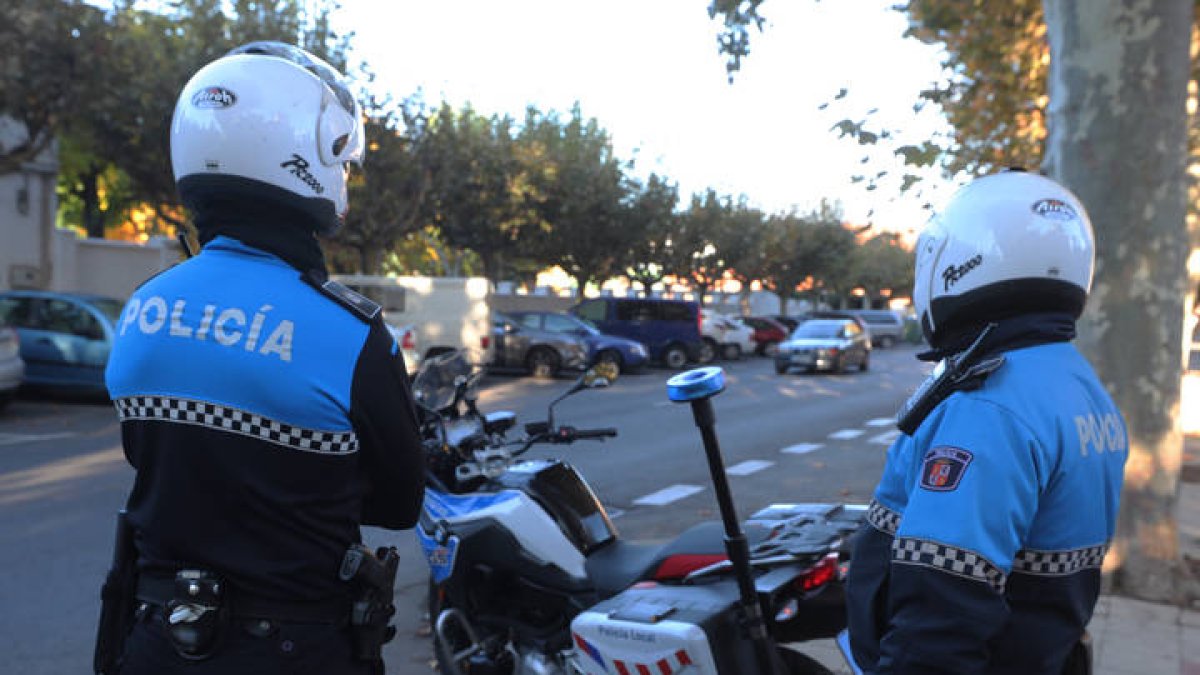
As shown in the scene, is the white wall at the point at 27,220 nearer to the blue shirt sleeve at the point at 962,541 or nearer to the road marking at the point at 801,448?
the road marking at the point at 801,448

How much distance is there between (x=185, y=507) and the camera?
1.66m

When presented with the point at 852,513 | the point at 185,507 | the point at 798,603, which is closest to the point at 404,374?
the point at 185,507

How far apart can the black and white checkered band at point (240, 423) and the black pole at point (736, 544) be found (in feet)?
3.35

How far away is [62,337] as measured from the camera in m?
12.2

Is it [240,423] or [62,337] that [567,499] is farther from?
[62,337]

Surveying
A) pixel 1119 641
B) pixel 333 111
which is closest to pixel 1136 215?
pixel 1119 641

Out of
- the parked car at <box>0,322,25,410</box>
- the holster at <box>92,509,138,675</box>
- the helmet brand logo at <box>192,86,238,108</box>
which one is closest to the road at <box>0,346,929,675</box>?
the parked car at <box>0,322,25,410</box>

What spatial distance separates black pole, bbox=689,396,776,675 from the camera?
8.02 ft

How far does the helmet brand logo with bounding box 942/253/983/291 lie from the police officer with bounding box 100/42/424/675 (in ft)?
3.50

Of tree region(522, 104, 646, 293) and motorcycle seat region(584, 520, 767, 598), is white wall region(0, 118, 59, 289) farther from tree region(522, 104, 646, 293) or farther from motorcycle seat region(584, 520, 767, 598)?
motorcycle seat region(584, 520, 767, 598)

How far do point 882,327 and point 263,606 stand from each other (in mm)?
39867

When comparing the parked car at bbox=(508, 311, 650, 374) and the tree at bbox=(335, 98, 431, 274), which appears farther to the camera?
the tree at bbox=(335, 98, 431, 274)

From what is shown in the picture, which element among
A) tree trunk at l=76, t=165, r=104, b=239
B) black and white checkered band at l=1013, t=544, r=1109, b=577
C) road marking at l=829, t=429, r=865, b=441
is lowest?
road marking at l=829, t=429, r=865, b=441

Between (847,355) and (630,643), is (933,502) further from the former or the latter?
(847,355)
